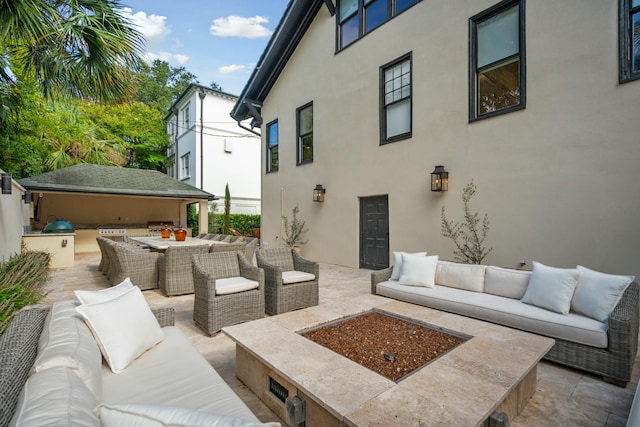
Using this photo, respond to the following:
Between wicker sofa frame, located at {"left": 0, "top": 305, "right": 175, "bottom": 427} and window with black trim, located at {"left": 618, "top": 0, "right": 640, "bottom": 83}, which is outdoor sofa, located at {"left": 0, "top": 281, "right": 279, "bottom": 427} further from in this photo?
window with black trim, located at {"left": 618, "top": 0, "right": 640, "bottom": 83}

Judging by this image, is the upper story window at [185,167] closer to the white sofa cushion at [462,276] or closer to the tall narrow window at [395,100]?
the tall narrow window at [395,100]

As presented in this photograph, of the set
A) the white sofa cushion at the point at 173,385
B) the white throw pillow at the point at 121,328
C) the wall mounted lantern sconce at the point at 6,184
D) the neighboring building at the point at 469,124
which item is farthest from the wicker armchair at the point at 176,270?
the neighboring building at the point at 469,124

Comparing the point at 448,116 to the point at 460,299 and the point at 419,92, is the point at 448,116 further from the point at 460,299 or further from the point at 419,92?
the point at 460,299

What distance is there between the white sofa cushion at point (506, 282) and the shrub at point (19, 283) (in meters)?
4.73

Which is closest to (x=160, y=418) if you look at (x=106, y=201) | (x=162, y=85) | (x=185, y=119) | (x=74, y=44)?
(x=74, y=44)

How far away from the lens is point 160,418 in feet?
2.75

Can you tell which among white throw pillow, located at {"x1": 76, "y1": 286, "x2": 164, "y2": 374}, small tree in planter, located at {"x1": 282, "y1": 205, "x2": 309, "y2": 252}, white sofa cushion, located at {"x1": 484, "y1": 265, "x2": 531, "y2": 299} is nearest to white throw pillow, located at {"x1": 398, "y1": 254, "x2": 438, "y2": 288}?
white sofa cushion, located at {"x1": 484, "y1": 265, "x2": 531, "y2": 299}

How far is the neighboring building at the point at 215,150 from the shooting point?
1520cm

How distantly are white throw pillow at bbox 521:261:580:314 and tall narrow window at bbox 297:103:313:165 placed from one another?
685 cm

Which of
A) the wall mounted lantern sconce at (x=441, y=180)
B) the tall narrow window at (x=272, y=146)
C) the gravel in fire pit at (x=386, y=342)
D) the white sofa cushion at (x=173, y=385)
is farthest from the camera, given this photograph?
the tall narrow window at (x=272, y=146)

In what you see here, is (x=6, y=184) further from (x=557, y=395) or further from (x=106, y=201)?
(x=106, y=201)

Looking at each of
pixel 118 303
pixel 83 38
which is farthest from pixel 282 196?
pixel 118 303

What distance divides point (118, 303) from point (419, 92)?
631 cm

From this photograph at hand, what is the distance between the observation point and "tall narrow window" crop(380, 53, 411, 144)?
679 centimetres
